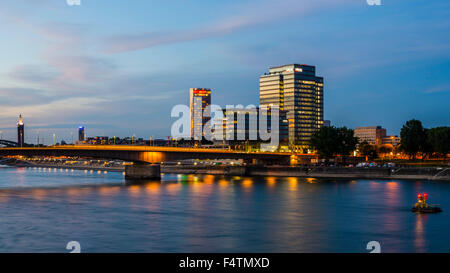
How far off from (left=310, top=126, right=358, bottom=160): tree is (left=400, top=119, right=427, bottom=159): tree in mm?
15569

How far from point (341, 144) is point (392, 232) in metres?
120

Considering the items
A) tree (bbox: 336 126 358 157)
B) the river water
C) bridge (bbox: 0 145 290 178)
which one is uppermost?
tree (bbox: 336 126 358 157)

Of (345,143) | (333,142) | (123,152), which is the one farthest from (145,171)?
(345,143)

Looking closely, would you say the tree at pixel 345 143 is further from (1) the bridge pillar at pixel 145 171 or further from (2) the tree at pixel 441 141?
(1) the bridge pillar at pixel 145 171

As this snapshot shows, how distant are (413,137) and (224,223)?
116041 mm

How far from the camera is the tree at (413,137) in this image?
498 feet

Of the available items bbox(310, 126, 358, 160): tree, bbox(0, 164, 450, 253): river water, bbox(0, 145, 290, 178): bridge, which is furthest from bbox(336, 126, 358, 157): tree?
bbox(0, 164, 450, 253): river water

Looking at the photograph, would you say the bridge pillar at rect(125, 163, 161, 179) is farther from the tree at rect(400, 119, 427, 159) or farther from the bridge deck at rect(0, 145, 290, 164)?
the tree at rect(400, 119, 427, 159)

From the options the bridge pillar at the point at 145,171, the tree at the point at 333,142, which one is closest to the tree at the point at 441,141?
the tree at the point at 333,142

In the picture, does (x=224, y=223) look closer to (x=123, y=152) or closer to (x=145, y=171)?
(x=123, y=152)

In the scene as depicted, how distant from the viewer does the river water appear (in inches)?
1505
